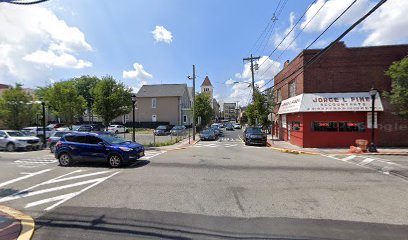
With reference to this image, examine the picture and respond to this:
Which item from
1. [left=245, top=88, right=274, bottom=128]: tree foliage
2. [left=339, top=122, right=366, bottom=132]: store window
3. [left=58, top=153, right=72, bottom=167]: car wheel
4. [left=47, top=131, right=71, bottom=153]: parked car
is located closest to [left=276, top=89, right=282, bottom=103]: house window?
[left=245, top=88, right=274, bottom=128]: tree foliage

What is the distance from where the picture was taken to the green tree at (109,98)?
76.1 ft

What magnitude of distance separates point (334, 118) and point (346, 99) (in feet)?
5.61

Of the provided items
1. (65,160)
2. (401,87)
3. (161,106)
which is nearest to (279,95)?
(401,87)

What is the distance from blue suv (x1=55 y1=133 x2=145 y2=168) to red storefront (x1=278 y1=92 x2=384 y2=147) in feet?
47.0

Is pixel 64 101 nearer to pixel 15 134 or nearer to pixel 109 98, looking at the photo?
pixel 15 134

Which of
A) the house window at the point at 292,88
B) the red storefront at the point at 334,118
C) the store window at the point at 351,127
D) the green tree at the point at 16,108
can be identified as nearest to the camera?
the red storefront at the point at 334,118

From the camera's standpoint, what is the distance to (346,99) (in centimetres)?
2167

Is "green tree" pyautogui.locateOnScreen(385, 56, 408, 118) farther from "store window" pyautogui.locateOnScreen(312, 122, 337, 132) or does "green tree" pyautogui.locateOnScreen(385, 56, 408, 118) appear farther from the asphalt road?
the asphalt road

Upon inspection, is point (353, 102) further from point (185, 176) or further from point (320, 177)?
point (185, 176)

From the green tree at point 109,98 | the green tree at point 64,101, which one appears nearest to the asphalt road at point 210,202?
the green tree at point 109,98

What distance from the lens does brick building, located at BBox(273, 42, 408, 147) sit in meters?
21.4

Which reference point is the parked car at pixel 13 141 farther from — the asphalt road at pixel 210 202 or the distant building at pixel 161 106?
the distant building at pixel 161 106

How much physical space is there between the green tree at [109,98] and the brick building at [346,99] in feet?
45.9

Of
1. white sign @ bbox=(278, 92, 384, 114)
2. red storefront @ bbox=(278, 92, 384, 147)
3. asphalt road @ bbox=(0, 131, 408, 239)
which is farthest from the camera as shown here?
red storefront @ bbox=(278, 92, 384, 147)
